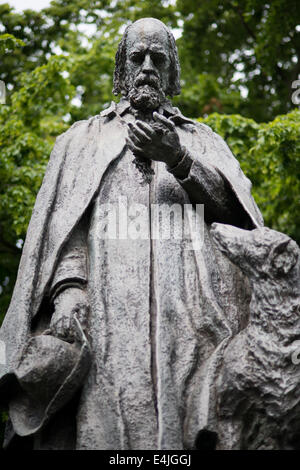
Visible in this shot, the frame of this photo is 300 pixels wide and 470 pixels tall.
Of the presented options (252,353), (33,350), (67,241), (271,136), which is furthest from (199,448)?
(271,136)

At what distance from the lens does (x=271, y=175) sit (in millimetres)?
13102

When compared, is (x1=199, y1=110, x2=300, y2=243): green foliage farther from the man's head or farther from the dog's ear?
the dog's ear

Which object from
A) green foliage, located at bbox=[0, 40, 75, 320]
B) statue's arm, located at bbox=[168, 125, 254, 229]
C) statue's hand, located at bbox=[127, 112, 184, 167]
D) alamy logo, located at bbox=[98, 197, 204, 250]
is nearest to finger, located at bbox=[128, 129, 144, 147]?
statue's hand, located at bbox=[127, 112, 184, 167]

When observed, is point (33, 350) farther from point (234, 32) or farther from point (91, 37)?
point (234, 32)

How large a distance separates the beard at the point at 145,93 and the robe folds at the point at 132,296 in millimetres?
333

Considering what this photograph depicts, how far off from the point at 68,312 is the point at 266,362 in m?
1.34

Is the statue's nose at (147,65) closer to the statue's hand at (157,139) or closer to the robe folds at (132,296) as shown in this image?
the robe folds at (132,296)

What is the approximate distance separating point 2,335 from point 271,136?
22.3 feet

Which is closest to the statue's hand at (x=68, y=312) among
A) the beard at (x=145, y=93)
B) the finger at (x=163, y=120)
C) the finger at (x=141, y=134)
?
the finger at (x=141, y=134)

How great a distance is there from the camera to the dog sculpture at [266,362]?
5691mm

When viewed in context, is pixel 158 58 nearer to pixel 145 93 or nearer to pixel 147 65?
pixel 147 65

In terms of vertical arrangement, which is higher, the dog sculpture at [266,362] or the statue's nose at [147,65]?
the statue's nose at [147,65]

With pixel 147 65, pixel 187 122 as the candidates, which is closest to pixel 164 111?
pixel 187 122

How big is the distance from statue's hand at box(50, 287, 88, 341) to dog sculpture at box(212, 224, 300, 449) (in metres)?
1.00
